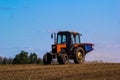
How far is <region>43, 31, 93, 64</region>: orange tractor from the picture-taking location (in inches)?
1349

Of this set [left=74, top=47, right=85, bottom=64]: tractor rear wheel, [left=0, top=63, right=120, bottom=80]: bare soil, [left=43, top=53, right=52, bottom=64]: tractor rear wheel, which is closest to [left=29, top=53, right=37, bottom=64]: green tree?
[left=74, top=47, right=85, bottom=64]: tractor rear wheel

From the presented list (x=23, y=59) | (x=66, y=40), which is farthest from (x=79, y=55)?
(x=23, y=59)

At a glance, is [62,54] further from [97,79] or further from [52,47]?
[97,79]

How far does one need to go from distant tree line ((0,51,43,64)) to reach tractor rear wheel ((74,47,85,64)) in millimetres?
8644

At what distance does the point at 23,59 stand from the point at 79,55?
9.49 m

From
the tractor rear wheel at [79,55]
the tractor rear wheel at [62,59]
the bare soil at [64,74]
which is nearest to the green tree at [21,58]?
the tractor rear wheel at [79,55]

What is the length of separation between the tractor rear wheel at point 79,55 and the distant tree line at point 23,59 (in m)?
8.64

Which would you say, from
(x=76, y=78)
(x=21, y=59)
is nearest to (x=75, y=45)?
(x=21, y=59)

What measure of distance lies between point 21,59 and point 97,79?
1004 inches

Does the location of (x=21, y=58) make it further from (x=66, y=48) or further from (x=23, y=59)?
(x=66, y=48)

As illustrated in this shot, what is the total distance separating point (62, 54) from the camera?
1329 inches

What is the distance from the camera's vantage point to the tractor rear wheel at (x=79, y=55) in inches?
1383

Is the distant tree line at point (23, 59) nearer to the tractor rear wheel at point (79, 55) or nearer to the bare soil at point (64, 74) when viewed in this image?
the tractor rear wheel at point (79, 55)

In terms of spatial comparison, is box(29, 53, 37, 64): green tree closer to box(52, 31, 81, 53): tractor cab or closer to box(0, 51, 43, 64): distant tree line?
box(0, 51, 43, 64): distant tree line
